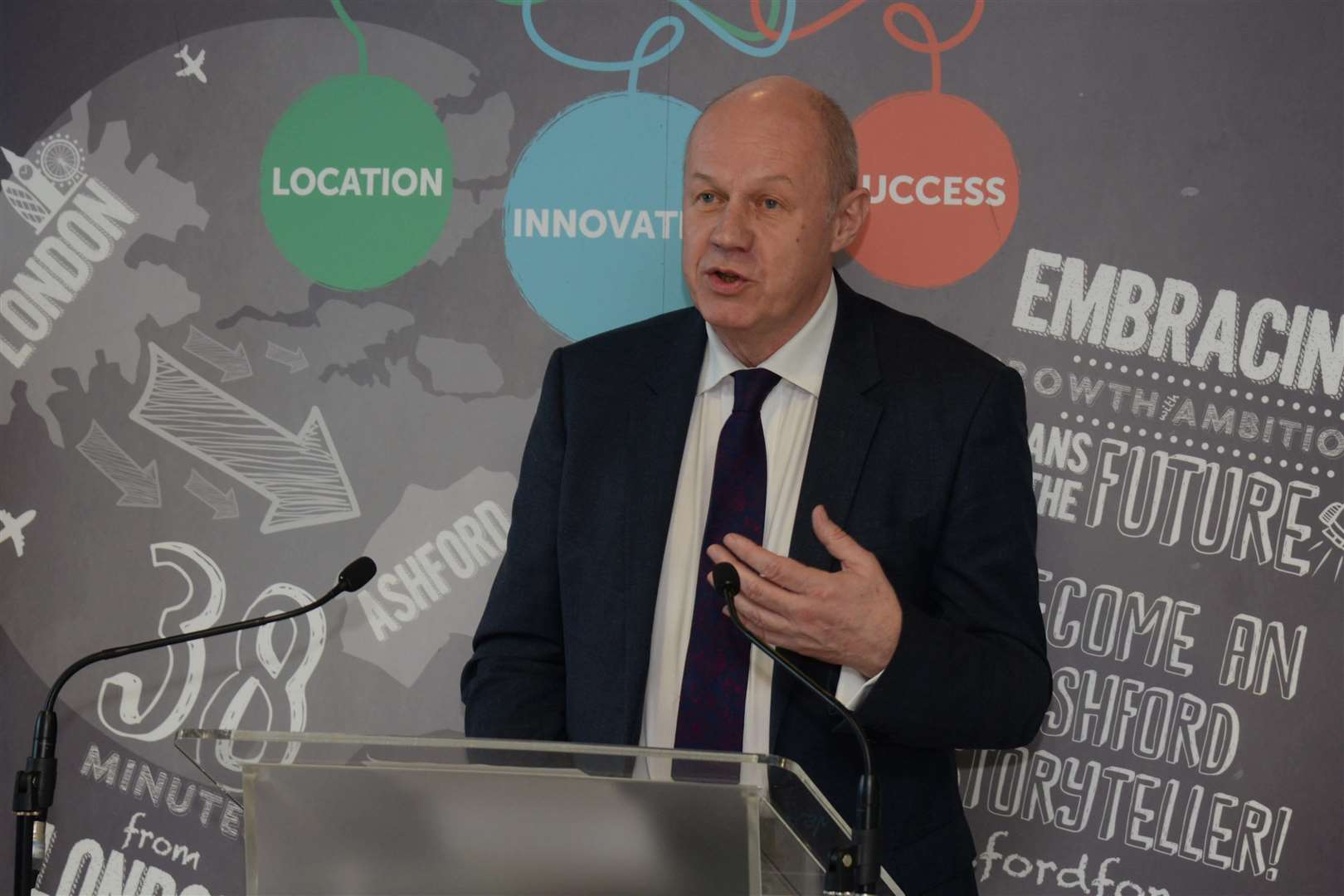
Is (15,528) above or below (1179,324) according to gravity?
below

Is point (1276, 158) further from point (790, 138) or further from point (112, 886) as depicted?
point (112, 886)

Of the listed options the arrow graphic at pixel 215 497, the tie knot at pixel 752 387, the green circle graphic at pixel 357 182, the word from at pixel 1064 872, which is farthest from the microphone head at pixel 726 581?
the arrow graphic at pixel 215 497

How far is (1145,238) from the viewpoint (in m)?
2.56

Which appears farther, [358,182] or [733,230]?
[358,182]

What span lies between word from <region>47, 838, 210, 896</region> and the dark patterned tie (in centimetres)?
118

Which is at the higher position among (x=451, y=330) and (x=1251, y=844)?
(x=451, y=330)

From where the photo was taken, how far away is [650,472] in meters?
2.32

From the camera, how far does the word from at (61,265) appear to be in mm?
2779

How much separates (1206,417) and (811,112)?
927mm

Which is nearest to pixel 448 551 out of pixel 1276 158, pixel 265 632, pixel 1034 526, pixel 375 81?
pixel 265 632

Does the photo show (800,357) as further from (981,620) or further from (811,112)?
(981,620)

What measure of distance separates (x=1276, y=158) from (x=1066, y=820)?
1.27 m

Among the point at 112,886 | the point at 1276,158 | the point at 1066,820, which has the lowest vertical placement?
the point at 112,886

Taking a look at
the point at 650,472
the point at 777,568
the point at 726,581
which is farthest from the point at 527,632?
the point at 726,581
